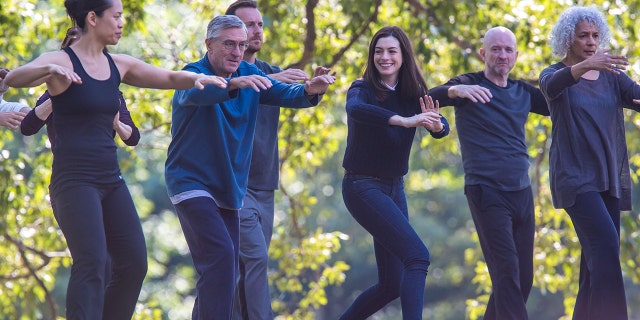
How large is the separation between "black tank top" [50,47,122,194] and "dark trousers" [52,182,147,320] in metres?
0.07

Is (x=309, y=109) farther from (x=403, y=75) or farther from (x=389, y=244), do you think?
(x=389, y=244)

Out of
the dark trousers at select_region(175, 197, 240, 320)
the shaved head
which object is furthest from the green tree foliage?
the dark trousers at select_region(175, 197, 240, 320)

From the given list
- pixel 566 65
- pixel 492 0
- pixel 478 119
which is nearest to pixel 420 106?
pixel 478 119

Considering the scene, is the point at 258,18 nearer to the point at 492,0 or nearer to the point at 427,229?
the point at 492,0

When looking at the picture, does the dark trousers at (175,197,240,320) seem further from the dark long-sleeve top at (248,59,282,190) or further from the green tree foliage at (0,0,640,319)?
the green tree foliage at (0,0,640,319)

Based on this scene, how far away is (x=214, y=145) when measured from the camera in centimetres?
586

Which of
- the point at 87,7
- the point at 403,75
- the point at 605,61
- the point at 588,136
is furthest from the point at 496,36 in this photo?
the point at 87,7

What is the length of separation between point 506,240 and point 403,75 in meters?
1.12

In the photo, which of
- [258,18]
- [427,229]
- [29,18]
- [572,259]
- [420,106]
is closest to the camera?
[420,106]

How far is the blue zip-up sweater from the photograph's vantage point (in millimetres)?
5832

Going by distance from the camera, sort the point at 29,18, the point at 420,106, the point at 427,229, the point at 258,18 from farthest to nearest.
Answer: the point at 427,229 < the point at 29,18 < the point at 258,18 < the point at 420,106

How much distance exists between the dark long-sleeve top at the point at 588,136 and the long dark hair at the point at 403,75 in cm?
71

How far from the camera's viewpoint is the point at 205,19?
1266cm

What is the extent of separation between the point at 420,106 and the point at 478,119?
0.42m
